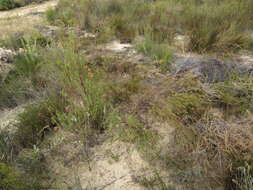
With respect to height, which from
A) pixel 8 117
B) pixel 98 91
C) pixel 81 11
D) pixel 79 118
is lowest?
pixel 8 117

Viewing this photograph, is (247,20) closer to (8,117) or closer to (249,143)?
(249,143)

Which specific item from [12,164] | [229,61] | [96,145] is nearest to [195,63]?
[229,61]

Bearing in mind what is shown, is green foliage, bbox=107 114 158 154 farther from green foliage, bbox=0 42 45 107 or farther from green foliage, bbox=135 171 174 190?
green foliage, bbox=0 42 45 107

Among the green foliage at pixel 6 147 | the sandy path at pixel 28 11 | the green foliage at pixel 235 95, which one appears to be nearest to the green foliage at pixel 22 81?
the green foliage at pixel 6 147

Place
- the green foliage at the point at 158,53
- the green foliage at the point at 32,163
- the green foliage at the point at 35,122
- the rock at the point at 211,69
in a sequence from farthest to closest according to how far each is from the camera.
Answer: the green foliage at the point at 158,53 → the rock at the point at 211,69 → the green foliage at the point at 35,122 → the green foliage at the point at 32,163

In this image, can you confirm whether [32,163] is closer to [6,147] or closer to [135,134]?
[6,147]

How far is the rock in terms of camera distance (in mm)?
2066

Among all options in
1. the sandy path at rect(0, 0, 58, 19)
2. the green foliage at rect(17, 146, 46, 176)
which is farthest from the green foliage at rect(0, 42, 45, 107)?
the sandy path at rect(0, 0, 58, 19)

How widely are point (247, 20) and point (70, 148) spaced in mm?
3874

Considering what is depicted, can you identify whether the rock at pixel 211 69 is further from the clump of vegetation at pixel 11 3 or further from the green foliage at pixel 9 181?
the clump of vegetation at pixel 11 3

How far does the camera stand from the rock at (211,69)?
6.78 feet

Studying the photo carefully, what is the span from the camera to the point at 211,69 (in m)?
2.15

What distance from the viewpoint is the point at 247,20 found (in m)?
3.42

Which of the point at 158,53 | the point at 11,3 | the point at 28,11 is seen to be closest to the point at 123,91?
the point at 158,53
